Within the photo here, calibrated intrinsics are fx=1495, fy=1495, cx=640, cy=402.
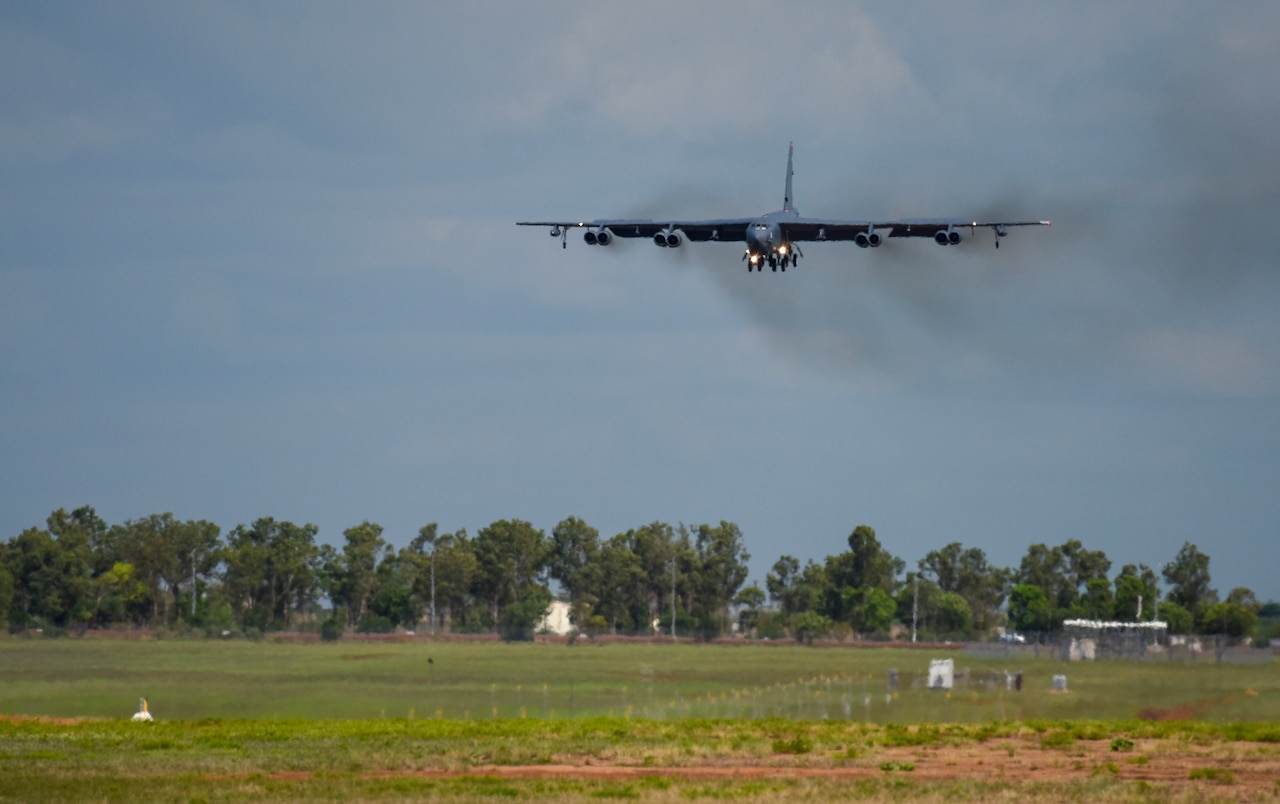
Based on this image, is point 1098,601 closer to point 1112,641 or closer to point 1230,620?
point 1230,620

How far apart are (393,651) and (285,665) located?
56.7ft

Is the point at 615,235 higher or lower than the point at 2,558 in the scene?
higher

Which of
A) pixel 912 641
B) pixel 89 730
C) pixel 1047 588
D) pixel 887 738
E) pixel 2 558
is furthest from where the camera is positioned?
pixel 1047 588

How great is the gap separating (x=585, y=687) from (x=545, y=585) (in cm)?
9407

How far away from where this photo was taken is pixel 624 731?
45.6 metres

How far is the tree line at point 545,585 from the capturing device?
431 ft

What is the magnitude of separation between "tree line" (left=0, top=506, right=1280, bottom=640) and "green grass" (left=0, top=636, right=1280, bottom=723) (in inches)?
1563

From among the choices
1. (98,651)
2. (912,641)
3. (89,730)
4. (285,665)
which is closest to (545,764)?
(89,730)

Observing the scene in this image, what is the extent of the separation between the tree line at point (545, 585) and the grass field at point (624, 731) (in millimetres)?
53565

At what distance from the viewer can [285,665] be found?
76500mm

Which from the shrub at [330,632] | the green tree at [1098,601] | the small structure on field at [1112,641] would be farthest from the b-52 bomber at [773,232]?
the green tree at [1098,601]

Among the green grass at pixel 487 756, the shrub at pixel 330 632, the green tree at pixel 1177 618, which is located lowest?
the shrub at pixel 330 632

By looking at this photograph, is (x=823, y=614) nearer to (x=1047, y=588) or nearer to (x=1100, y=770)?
(x=1047, y=588)

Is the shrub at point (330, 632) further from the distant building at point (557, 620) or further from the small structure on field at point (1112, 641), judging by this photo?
the small structure on field at point (1112, 641)
